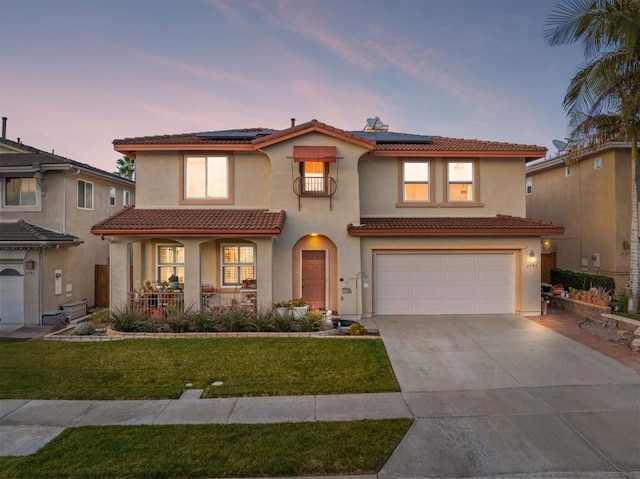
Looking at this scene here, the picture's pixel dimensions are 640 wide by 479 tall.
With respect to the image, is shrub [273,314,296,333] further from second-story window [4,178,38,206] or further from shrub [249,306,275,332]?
second-story window [4,178,38,206]

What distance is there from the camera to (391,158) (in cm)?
1317

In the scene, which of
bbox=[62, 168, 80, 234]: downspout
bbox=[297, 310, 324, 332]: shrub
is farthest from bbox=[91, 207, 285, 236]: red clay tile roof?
bbox=[62, 168, 80, 234]: downspout

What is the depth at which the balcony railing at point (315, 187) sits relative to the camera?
1226 centimetres

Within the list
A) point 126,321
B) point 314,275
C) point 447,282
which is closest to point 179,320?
point 126,321

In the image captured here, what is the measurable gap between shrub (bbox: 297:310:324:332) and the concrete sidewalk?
3.96 m

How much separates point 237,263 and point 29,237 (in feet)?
24.7

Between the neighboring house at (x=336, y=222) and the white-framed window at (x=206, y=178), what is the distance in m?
0.05

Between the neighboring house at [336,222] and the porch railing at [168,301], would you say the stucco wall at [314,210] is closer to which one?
the neighboring house at [336,222]

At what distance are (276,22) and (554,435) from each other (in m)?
15.5

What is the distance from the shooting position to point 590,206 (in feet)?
52.5

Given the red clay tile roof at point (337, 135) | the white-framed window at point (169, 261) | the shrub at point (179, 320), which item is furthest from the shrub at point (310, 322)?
the red clay tile roof at point (337, 135)

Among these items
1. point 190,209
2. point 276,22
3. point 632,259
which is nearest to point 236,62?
point 276,22

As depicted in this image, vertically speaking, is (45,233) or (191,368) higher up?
(45,233)

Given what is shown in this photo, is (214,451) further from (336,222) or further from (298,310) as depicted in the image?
(336,222)
